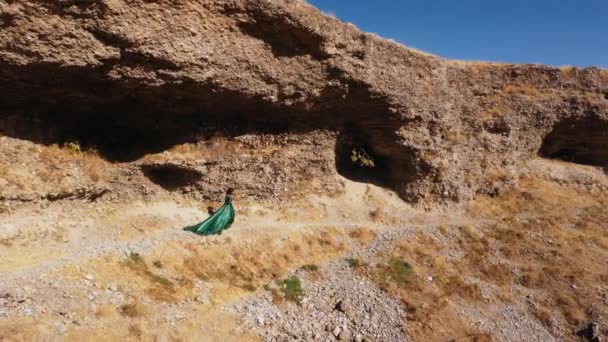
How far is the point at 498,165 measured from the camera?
22.5 metres

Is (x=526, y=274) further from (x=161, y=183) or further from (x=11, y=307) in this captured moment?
(x=11, y=307)

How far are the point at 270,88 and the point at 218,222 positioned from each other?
5284mm

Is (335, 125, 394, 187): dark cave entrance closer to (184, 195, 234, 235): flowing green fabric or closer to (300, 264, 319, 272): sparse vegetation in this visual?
(184, 195, 234, 235): flowing green fabric

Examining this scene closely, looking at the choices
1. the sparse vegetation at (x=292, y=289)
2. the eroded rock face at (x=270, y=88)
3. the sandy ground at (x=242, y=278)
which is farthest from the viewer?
the sparse vegetation at (x=292, y=289)

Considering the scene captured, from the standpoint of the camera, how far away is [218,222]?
14828 millimetres

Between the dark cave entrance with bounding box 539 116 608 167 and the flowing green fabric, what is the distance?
19.4 meters

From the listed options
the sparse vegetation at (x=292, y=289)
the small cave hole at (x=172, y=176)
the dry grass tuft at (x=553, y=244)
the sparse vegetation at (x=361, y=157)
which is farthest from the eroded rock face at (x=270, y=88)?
the sparse vegetation at (x=292, y=289)

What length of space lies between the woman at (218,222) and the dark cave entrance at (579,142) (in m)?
19.3

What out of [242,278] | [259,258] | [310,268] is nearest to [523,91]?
[310,268]

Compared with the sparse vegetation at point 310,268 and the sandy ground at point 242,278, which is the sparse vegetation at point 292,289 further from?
the sparse vegetation at point 310,268

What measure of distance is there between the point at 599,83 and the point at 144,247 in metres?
25.6

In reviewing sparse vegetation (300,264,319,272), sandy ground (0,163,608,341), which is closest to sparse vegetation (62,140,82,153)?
sandy ground (0,163,608,341)

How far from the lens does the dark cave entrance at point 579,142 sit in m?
24.3

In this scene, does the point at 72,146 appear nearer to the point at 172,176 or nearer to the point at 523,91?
the point at 172,176
